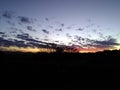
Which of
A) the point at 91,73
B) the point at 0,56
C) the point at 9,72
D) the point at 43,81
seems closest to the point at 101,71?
the point at 91,73

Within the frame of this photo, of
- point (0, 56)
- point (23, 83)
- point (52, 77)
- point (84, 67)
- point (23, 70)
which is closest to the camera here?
point (23, 83)

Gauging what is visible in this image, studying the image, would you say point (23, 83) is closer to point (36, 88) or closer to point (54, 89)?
point (36, 88)

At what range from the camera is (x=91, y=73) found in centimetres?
4325

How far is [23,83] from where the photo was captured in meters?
32.5

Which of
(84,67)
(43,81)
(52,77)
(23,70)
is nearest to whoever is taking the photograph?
(43,81)

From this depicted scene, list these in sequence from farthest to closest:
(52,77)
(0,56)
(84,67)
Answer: (0,56), (84,67), (52,77)

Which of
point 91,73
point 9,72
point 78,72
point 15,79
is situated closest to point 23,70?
point 9,72

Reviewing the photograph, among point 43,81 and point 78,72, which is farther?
point 78,72

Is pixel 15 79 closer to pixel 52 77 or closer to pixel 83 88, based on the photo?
pixel 52 77

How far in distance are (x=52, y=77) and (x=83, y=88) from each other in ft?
36.9

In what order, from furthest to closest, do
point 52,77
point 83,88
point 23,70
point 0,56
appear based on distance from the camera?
point 0,56 → point 23,70 → point 52,77 → point 83,88

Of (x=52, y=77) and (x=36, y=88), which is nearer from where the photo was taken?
(x=36, y=88)

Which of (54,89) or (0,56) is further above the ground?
(0,56)

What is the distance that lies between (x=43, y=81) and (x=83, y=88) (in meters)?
9.72
